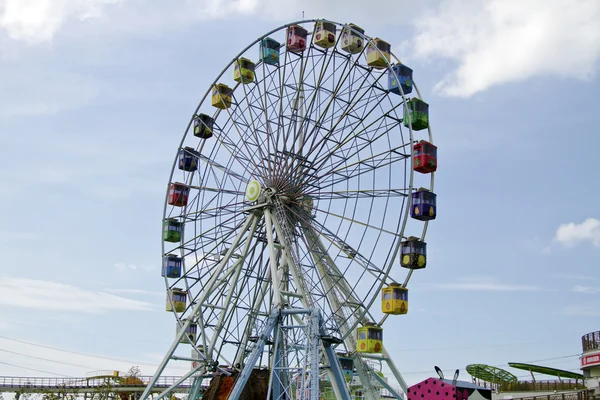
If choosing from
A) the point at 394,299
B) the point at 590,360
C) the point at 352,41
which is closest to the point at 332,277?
the point at 394,299

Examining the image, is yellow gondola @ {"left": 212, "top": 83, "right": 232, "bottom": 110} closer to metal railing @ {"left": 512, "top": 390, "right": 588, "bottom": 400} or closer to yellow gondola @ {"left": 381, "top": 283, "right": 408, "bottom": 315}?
yellow gondola @ {"left": 381, "top": 283, "right": 408, "bottom": 315}

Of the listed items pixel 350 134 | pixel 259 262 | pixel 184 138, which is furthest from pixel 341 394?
pixel 184 138

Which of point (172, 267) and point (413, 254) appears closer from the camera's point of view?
point (413, 254)

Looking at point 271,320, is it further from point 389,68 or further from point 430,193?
point 389,68

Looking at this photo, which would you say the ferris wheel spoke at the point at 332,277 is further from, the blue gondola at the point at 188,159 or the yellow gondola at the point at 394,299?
the blue gondola at the point at 188,159

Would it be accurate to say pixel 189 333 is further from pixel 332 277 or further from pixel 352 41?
pixel 352 41

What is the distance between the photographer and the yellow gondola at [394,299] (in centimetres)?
3244

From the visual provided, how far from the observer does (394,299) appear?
32469 millimetres

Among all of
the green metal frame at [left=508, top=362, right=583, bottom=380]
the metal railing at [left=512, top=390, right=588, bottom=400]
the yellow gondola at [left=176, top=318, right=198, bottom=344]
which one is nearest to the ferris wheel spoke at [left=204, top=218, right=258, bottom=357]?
the yellow gondola at [left=176, top=318, right=198, bottom=344]

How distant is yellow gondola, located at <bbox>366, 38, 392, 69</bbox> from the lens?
35.7 meters

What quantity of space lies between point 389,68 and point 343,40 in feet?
10.6

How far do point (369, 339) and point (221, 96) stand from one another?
630 inches

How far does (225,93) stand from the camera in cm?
4200

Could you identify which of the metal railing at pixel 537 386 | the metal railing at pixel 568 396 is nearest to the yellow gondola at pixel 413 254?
the metal railing at pixel 568 396
